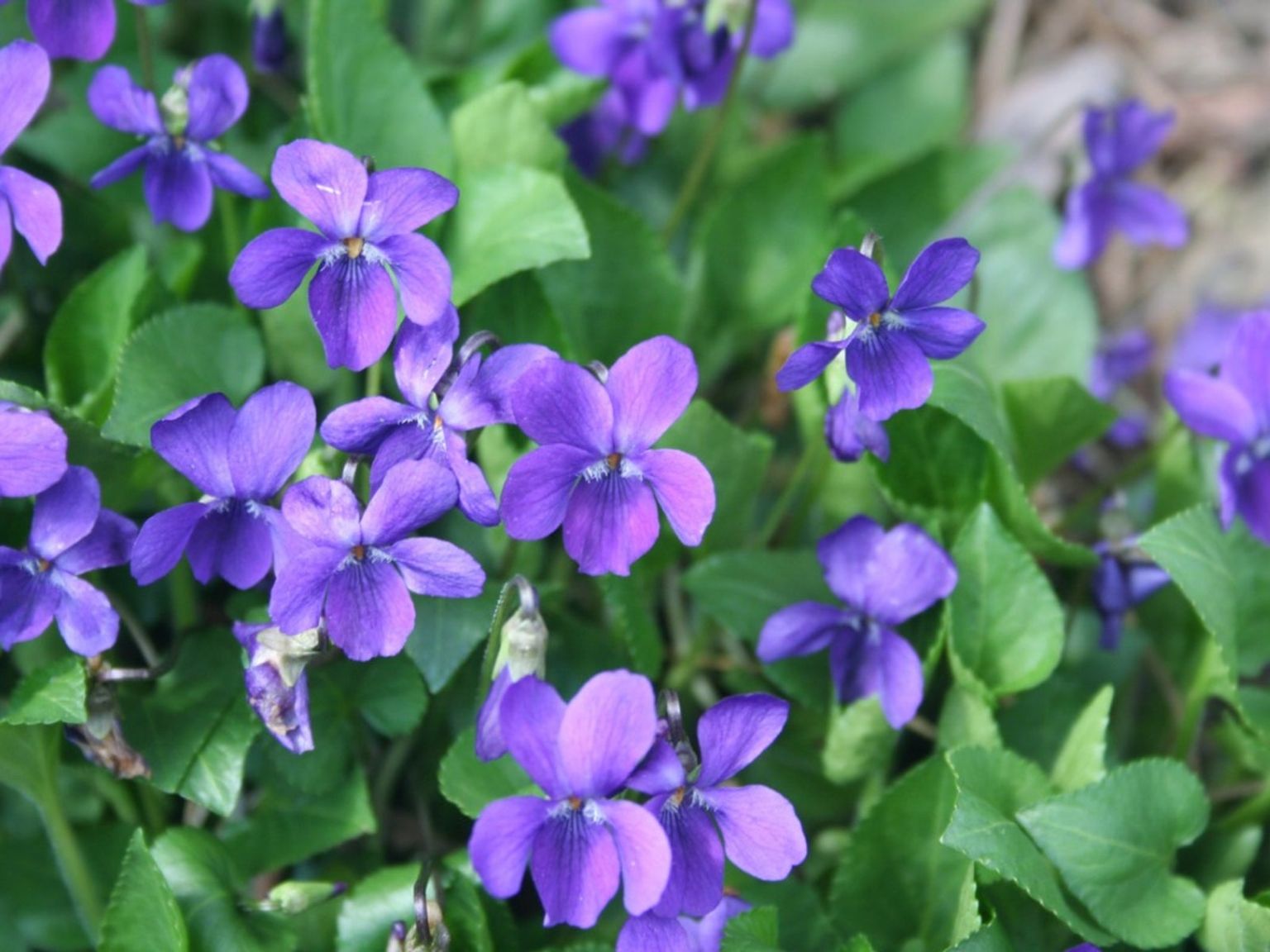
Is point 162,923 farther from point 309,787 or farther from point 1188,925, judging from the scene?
point 1188,925

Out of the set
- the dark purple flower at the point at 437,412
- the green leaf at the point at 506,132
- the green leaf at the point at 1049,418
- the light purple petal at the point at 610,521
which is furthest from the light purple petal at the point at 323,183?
→ the green leaf at the point at 1049,418

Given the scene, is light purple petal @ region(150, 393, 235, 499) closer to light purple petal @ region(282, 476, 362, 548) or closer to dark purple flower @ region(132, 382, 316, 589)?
dark purple flower @ region(132, 382, 316, 589)

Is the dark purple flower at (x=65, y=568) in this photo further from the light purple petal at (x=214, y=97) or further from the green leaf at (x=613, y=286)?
the green leaf at (x=613, y=286)

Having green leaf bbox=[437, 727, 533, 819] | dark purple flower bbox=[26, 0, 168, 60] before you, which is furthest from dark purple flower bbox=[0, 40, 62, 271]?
green leaf bbox=[437, 727, 533, 819]

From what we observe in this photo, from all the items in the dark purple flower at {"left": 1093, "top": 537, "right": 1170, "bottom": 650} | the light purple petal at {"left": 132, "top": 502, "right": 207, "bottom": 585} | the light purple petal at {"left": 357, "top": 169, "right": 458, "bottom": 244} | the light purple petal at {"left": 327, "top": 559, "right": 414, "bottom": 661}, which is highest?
the light purple petal at {"left": 357, "top": 169, "right": 458, "bottom": 244}

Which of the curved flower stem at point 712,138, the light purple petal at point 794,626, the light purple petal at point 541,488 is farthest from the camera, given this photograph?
the curved flower stem at point 712,138

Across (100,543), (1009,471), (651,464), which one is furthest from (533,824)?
(1009,471)
